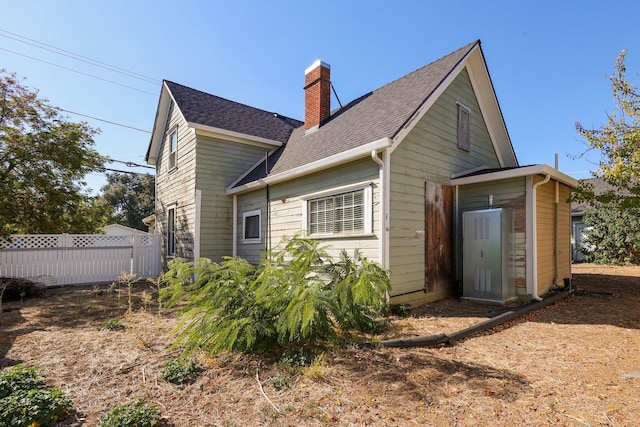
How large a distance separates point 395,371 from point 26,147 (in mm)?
11481

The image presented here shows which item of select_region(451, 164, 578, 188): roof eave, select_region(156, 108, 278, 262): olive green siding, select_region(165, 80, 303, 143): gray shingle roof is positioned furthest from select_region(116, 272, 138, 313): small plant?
select_region(451, 164, 578, 188): roof eave

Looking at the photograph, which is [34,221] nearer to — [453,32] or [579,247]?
[453,32]

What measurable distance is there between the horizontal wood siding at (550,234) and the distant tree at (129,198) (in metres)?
35.6

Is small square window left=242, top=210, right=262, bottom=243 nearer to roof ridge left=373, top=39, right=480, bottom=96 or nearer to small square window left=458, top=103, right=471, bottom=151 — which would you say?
roof ridge left=373, top=39, right=480, bottom=96

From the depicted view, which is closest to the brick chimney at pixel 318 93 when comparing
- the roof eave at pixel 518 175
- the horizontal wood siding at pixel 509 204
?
the roof eave at pixel 518 175

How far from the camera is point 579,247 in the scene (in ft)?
54.3

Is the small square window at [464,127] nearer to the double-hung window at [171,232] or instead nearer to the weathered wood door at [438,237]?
the weathered wood door at [438,237]

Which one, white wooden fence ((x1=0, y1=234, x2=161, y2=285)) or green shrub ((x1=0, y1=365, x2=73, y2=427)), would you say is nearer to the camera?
green shrub ((x1=0, y1=365, x2=73, y2=427))

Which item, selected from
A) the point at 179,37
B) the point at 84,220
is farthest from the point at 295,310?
the point at 179,37

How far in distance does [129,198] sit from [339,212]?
35675 mm

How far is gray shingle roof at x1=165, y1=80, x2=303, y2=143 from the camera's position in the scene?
10.7 meters

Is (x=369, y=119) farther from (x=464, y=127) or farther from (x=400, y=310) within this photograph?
(x=400, y=310)

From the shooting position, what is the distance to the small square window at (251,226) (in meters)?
9.70

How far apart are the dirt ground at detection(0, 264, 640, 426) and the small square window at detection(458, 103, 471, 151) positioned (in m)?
4.74
